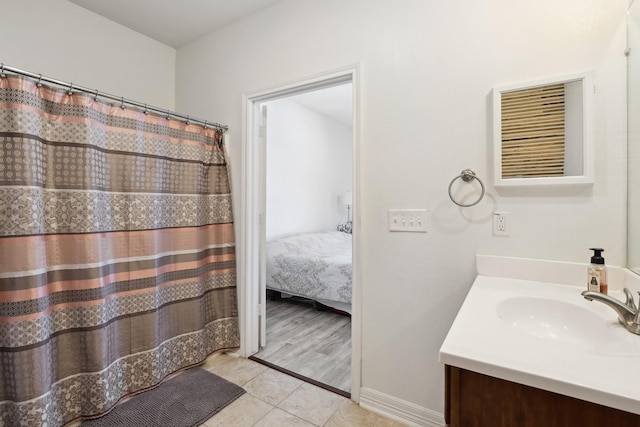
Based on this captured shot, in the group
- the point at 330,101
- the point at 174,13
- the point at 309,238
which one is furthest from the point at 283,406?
the point at 330,101

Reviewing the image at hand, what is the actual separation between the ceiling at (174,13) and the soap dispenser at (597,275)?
228cm

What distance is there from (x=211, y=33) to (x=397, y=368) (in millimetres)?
2751

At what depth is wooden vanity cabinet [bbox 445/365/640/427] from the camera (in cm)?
59

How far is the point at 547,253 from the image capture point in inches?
51.2

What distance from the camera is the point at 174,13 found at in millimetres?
2176

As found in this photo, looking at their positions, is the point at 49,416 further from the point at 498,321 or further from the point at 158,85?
the point at 158,85

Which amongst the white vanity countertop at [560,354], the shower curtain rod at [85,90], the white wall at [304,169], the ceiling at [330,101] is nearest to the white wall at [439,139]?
the white vanity countertop at [560,354]

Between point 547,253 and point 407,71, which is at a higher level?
point 407,71

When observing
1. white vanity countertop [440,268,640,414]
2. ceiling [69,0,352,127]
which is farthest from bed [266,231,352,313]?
ceiling [69,0,352,127]

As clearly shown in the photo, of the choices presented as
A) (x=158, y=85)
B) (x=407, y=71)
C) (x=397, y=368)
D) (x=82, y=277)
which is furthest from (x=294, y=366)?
(x=158, y=85)

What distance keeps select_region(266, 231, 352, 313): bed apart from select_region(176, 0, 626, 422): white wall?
118cm

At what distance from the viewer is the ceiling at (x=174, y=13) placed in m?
2.07

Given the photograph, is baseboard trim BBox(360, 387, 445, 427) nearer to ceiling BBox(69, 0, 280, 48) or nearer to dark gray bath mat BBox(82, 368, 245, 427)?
dark gray bath mat BBox(82, 368, 245, 427)

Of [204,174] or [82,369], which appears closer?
[82,369]
